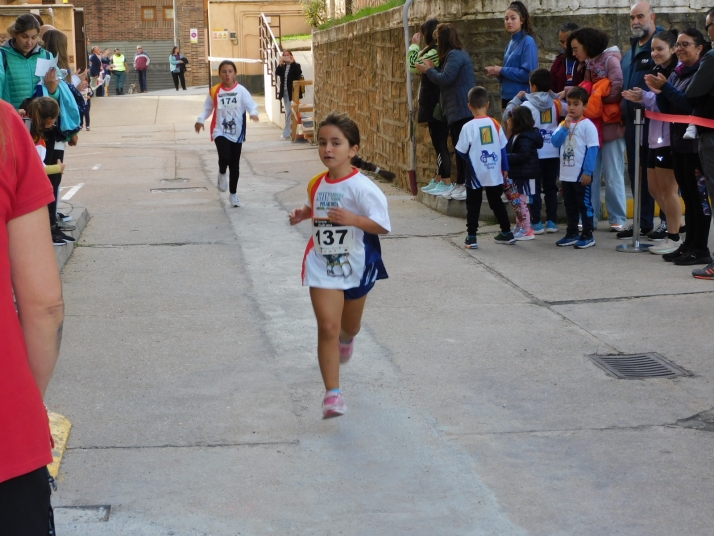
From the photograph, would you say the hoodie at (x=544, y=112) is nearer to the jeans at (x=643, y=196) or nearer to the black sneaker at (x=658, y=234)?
the jeans at (x=643, y=196)

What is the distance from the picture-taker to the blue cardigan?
33.6ft

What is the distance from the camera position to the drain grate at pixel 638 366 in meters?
5.78

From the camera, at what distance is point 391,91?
13289 millimetres

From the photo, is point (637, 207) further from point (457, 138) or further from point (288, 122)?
point (288, 122)

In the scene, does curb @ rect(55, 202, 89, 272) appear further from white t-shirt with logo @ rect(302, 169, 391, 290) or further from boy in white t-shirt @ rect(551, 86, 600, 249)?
boy in white t-shirt @ rect(551, 86, 600, 249)

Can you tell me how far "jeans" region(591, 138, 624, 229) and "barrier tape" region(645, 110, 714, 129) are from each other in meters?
1.06

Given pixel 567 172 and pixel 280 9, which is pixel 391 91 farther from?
pixel 280 9

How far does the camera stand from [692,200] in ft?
27.9

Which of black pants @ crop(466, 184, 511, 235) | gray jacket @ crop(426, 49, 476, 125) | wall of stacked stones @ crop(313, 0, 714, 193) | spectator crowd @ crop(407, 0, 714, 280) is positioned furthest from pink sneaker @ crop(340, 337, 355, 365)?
wall of stacked stones @ crop(313, 0, 714, 193)

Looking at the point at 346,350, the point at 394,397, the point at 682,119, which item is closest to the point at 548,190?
the point at 682,119

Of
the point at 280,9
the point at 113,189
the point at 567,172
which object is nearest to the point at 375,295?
the point at 567,172

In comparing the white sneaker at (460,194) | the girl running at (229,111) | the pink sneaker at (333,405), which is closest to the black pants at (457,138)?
the white sneaker at (460,194)

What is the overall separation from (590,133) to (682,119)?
4.05 ft

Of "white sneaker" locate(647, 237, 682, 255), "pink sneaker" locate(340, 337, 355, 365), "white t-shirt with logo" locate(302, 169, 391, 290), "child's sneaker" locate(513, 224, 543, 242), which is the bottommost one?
"pink sneaker" locate(340, 337, 355, 365)
